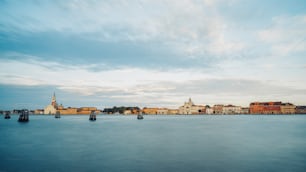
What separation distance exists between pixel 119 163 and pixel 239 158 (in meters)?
12.6

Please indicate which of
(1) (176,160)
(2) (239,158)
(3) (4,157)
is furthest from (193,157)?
(3) (4,157)

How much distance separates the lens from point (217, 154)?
30.1 metres

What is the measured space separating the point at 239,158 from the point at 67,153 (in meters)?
19.8

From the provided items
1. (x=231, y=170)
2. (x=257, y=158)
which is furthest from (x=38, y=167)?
(x=257, y=158)

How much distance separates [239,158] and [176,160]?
695 centimetres

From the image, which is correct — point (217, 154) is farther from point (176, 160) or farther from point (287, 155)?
point (287, 155)

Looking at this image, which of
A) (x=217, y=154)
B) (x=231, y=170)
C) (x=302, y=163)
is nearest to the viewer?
(x=231, y=170)

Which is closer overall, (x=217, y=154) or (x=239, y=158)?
(x=239, y=158)

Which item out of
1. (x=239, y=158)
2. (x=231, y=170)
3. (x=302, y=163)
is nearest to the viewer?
(x=231, y=170)

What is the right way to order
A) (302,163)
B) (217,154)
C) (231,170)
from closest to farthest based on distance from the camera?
(231,170)
(302,163)
(217,154)

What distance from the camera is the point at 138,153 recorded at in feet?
104

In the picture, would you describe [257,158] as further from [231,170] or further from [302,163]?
[231,170]

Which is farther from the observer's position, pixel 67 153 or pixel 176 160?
pixel 67 153

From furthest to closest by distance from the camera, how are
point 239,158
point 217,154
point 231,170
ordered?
point 217,154 < point 239,158 < point 231,170
